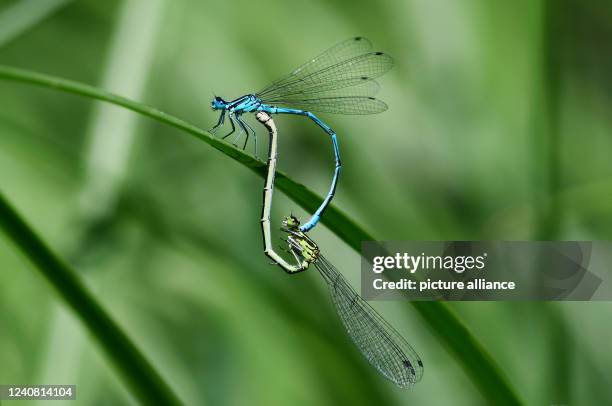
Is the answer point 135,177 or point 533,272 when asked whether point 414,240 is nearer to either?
point 533,272

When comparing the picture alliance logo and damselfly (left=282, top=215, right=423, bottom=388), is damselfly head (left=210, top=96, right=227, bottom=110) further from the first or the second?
the picture alliance logo

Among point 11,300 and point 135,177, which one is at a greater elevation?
point 135,177

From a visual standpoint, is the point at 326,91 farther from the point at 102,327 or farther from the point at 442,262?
the point at 102,327

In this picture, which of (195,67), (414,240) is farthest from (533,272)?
(195,67)

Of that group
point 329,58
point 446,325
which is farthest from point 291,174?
point 446,325

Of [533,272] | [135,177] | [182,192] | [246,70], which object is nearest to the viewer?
[533,272]

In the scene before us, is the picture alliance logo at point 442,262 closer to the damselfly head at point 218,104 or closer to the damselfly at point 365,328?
the damselfly at point 365,328

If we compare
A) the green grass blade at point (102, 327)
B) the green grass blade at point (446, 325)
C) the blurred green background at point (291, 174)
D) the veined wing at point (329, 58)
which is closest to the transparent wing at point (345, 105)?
the veined wing at point (329, 58)

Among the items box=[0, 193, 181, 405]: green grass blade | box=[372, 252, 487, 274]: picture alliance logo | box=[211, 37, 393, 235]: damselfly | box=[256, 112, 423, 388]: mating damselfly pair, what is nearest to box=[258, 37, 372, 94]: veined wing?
box=[211, 37, 393, 235]: damselfly
